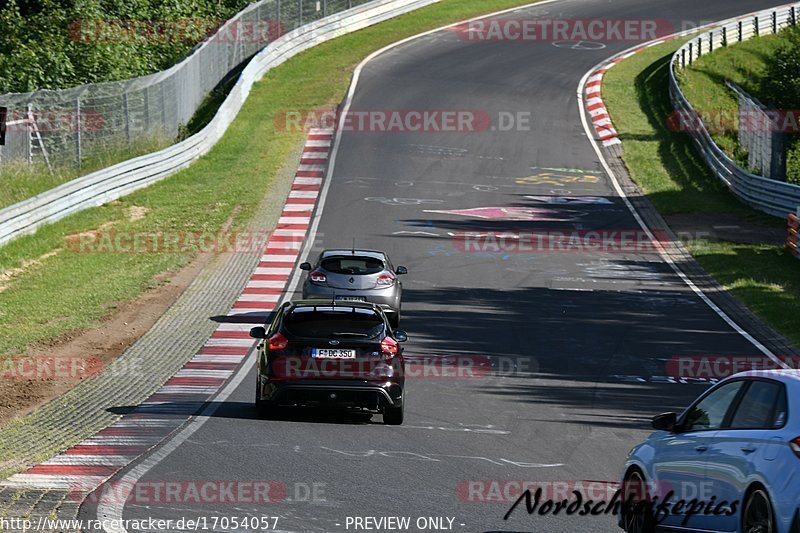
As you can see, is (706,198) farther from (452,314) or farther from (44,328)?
(44,328)

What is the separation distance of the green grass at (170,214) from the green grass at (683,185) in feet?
36.3

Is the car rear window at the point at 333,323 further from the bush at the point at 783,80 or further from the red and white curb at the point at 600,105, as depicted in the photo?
the bush at the point at 783,80

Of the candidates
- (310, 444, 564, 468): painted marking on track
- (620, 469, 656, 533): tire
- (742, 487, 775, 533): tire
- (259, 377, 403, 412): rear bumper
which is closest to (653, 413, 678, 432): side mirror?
(620, 469, 656, 533): tire

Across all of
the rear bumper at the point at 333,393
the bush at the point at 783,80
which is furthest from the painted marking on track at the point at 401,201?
the bush at the point at 783,80

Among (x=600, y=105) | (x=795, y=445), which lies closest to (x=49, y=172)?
(x=600, y=105)

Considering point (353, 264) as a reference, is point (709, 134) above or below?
above

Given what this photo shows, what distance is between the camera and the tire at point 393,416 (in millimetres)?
15070

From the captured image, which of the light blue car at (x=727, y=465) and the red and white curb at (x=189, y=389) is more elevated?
the light blue car at (x=727, y=465)

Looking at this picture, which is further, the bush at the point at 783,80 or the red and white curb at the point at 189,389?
the bush at the point at 783,80

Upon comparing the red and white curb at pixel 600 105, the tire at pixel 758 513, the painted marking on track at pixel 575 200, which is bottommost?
the painted marking on track at pixel 575 200

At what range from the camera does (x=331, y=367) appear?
1494 centimetres

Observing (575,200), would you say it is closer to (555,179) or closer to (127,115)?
(555,179)

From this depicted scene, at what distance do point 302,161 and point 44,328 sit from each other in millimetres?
18273

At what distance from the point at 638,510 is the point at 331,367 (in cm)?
581
